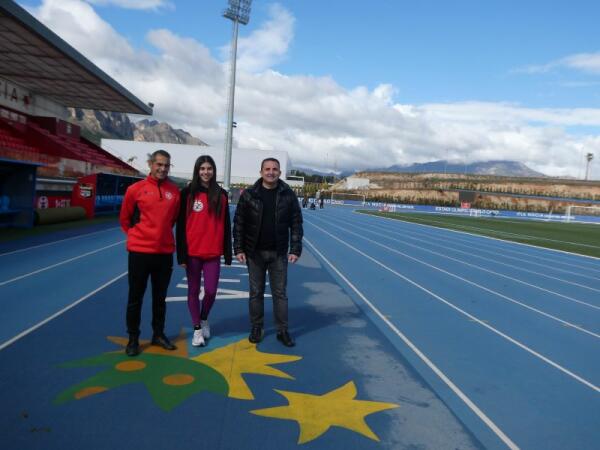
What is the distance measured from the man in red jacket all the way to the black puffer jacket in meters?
0.72

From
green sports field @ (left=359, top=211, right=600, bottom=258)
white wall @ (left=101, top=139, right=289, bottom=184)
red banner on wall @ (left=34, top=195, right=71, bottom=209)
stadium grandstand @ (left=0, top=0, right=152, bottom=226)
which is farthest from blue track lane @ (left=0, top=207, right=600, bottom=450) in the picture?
white wall @ (left=101, top=139, right=289, bottom=184)

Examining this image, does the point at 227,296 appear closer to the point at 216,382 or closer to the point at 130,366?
the point at 130,366

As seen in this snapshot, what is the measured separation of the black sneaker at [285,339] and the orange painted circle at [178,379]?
46.1 inches

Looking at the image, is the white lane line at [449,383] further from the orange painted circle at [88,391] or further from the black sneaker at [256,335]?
the orange painted circle at [88,391]

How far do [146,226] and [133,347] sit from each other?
107cm

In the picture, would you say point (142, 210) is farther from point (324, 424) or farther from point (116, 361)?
point (324, 424)

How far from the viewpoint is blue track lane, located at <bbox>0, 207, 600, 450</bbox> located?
289cm

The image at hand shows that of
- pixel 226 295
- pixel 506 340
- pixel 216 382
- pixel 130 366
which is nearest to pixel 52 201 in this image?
pixel 226 295

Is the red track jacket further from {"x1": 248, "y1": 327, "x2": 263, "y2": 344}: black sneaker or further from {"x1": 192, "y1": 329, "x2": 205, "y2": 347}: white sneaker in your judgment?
{"x1": 248, "y1": 327, "x2": 263, "y2": 344}: black sneaker

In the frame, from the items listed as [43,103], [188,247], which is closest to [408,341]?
[188,247]

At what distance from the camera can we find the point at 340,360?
14.0 ft

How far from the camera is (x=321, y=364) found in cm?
411

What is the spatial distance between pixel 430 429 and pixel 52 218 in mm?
14161

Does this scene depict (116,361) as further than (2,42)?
No
